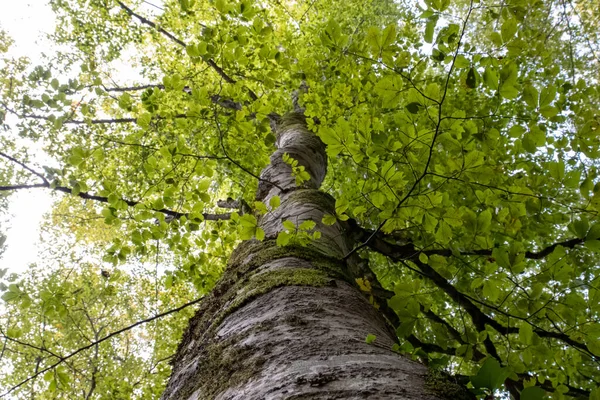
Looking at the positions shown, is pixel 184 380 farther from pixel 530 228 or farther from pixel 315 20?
pixel 315 20

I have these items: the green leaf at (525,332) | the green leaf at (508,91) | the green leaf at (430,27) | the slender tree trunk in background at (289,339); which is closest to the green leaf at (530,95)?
the green leaf at (508,91)

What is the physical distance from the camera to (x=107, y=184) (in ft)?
6.59

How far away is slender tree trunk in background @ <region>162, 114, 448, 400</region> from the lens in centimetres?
86

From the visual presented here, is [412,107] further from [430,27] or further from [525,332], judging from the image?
[525,332]

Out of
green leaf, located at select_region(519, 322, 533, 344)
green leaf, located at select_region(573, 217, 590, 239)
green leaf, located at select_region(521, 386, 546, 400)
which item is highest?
green leaf, located at select_region(573, 217, 590, 239)

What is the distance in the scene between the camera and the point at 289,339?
1085mm

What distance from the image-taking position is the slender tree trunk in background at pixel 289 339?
855 millimetres

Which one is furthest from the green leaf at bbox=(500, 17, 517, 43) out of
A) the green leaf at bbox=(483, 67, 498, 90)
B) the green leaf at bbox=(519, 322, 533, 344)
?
the green leaf at bbox=(519, 322, 533, 344)

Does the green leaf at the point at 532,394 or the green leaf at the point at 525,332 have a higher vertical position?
the green leaf at the point at 525,332

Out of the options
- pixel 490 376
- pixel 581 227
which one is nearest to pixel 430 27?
pixel 581 227

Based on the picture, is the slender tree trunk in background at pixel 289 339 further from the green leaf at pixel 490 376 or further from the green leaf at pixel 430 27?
the green leaf at pixel 430 27

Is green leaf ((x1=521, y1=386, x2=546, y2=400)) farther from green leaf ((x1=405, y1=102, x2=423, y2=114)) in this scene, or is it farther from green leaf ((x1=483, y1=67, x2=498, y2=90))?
green leaf ((x1=483, y1=67, x2=498, y2=90))

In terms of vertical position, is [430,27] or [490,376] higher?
[430,27]

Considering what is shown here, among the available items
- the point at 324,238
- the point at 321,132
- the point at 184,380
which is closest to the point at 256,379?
the point at 184,380
